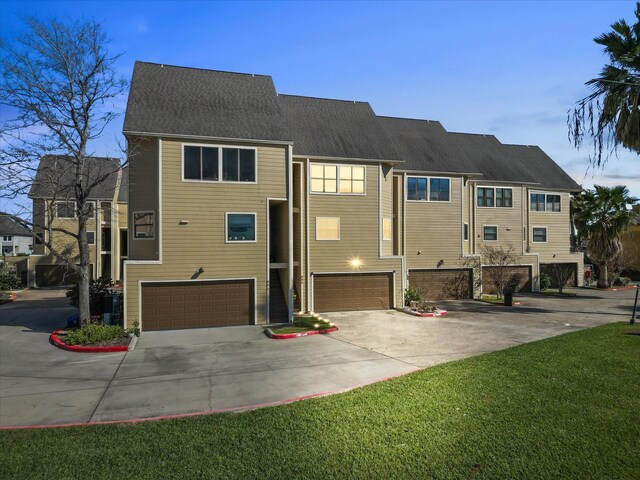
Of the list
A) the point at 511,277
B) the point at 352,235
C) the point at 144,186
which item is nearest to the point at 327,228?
the point at 352,235

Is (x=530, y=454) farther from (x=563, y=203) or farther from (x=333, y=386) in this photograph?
(x=563, y=203)

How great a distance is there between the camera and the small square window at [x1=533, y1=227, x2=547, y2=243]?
34844mm

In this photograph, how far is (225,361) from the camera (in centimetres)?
1331

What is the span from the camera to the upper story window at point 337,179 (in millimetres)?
23250

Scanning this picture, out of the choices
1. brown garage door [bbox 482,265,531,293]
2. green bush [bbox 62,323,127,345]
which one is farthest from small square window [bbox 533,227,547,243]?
green bush [bbox 62,323,127,345]

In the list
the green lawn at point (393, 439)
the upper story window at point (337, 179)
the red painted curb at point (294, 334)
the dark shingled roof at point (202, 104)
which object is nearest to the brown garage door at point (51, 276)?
the dark shingled roof at point (202, 104)

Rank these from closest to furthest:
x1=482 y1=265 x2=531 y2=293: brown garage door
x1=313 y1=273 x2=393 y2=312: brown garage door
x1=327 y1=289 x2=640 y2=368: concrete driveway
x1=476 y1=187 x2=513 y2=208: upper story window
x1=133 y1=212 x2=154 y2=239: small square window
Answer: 1. x1=327 y1=289 x2=640 y2=368: concrete driveway
2. x1=133 y1=212 x2=154 y2=239: small square window
3. x1=313 y1=273 x2=393 y2=312: brown garage door
4. x1=482 y1=265 x2=531 y2=293: brown garage door
5. x1=476 y1=187 x2=513 y2=208: upper story window

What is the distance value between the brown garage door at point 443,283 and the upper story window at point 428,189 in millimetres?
4668

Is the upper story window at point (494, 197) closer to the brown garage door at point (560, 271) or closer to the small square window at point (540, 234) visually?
the small square window at point (540, 234)

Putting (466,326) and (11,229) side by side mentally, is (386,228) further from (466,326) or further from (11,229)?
(11,229)

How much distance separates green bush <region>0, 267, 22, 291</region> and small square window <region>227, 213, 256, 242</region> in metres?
20.0

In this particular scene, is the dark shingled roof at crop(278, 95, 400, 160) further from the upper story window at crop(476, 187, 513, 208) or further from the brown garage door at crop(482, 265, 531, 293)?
the brown garage door at crop(482, 265, 531, 293)

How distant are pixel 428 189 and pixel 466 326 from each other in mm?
11951

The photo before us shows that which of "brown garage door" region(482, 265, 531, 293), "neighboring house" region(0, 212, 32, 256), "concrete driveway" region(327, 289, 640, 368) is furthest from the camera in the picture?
"neighboring house" region(0, 212, 32, 256)
